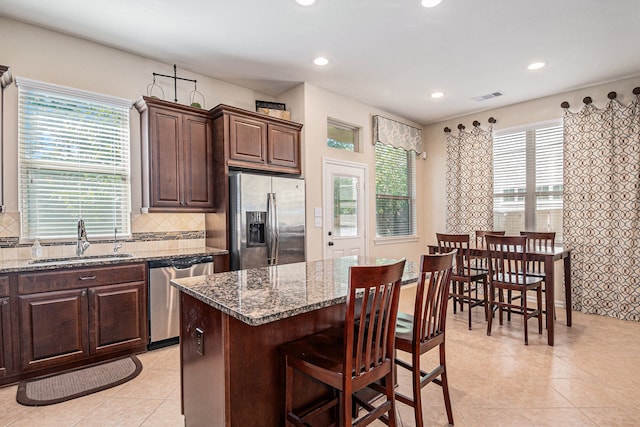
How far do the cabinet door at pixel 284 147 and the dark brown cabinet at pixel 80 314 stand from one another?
189 cm

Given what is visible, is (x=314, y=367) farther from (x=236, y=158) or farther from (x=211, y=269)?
(x=236, y=158)

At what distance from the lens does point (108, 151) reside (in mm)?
3389

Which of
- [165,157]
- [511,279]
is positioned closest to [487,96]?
[511,279]

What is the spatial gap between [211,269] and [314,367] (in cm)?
224

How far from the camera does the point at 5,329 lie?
2.45 m

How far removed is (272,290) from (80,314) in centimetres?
204

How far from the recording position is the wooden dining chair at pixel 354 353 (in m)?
1.39

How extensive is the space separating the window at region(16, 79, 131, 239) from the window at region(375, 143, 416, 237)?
3566mm

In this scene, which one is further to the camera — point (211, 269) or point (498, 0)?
point (211, 269)

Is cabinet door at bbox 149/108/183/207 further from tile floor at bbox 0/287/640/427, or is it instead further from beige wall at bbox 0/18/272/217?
tile floor at bbox 0/287/640/427

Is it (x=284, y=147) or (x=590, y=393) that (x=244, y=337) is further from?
(x=284, y=147)

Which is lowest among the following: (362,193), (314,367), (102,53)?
(314,367)

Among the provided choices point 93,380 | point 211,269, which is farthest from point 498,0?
point 93,380

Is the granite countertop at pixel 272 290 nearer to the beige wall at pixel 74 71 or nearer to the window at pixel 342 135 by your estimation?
the beige wall at pixel 74 71
